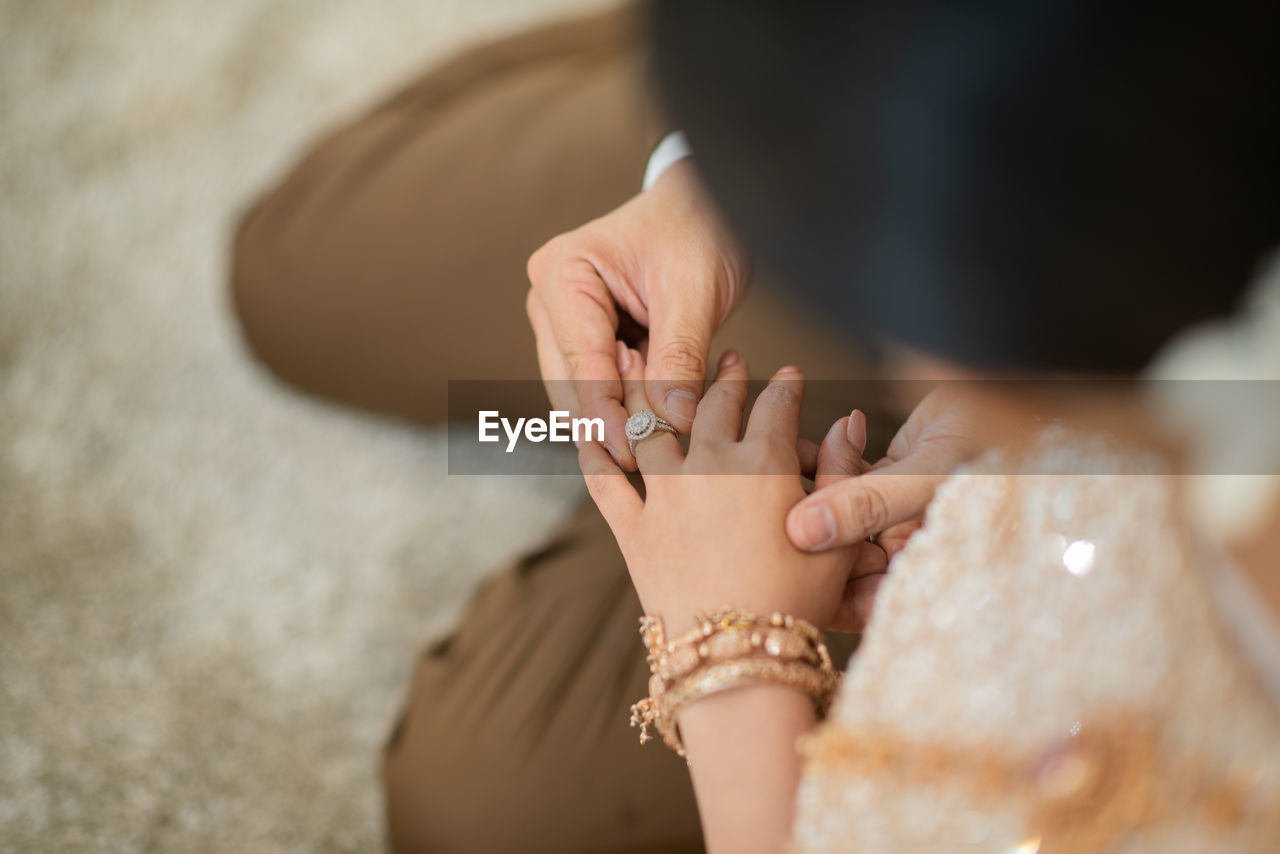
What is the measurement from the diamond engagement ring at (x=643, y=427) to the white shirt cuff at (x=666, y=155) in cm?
9

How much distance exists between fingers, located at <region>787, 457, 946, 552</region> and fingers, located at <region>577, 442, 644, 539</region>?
59 mm

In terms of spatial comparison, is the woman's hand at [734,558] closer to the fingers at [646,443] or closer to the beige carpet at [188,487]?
the fingers at [646,443]

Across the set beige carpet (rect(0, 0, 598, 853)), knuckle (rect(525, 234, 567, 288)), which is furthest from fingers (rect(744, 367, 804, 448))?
beige carpet (rect(0, 0, 598, 853))

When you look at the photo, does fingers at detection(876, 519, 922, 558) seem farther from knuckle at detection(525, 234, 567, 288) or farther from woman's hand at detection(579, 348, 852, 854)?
knuckle at detection(525, 234, 567, 288)

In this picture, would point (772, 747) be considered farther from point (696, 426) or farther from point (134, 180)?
point (134, 180)

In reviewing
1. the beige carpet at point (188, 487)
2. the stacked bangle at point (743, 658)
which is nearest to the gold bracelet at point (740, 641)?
the stacked bangle at point (743, 658)

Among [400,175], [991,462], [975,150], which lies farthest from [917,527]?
[400,175]

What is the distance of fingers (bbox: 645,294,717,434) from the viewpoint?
1.03ft

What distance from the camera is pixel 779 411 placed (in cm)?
31

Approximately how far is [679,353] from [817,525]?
82 millimetres

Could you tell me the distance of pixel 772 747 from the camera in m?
0.31

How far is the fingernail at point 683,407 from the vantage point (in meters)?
0.31

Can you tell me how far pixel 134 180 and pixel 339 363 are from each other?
46 cm

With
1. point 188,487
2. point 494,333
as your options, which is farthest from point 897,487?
point 188,487
